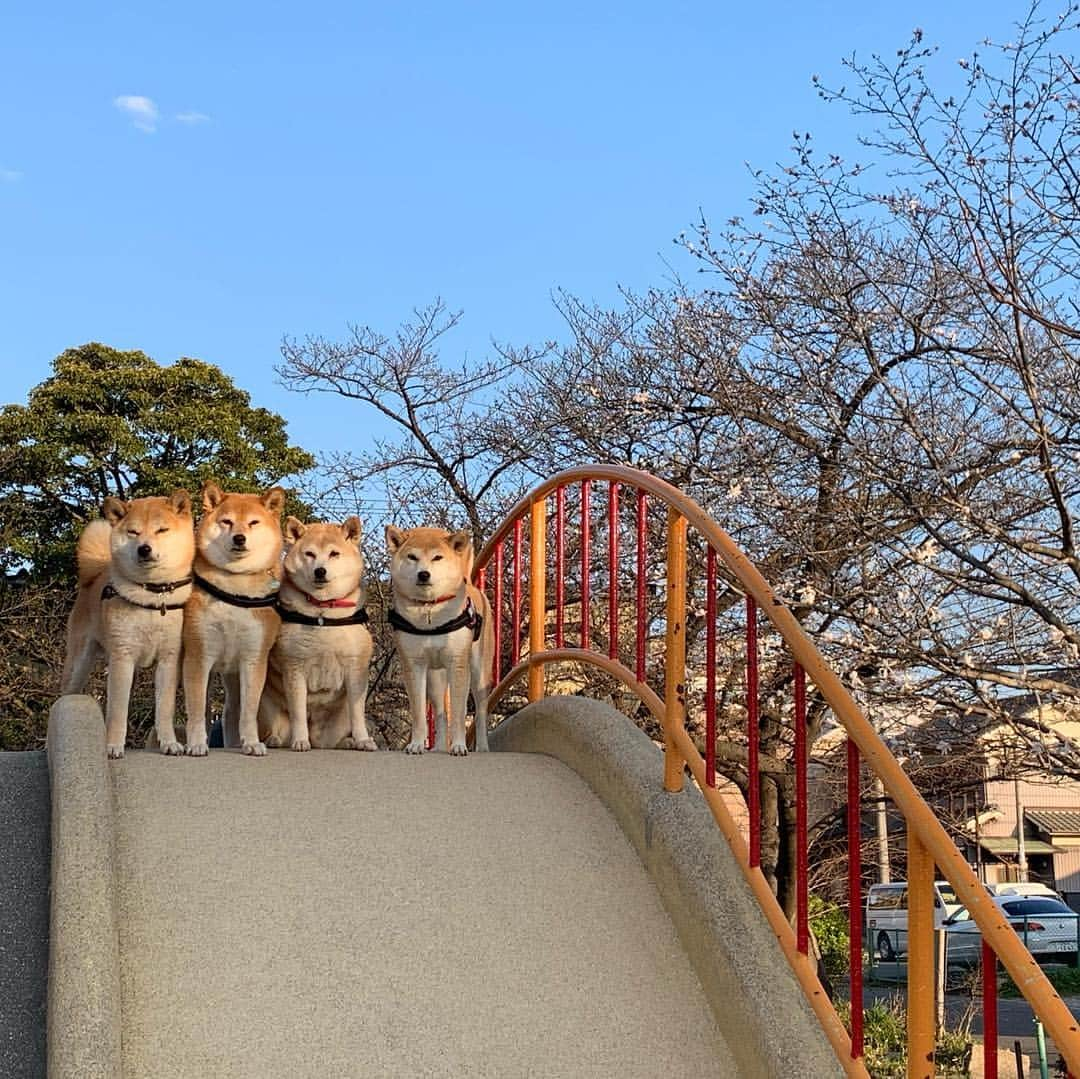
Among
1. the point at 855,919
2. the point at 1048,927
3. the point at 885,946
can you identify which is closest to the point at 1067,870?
the point at 1048,927

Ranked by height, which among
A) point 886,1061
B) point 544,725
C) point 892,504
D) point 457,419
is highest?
point 457,419

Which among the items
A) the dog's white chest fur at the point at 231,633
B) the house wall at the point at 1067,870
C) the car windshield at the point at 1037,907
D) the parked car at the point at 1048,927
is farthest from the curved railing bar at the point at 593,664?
the house wall at the point at 1067,870

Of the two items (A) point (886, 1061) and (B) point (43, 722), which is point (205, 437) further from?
(A) point (886, 1061)

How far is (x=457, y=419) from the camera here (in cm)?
1608

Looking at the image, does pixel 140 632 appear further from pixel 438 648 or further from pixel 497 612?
pixel 497 612

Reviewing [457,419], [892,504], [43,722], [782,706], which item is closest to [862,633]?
[892,504]

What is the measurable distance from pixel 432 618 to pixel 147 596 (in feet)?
4.06

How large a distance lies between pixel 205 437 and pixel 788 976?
773 inches

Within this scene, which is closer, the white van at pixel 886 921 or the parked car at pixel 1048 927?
the white van at pixel 886 921

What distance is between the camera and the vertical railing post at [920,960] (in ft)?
9.37

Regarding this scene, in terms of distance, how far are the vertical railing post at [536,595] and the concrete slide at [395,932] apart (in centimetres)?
150

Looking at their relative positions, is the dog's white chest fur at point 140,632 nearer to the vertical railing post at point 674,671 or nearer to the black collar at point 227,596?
the black collar at point 227,596

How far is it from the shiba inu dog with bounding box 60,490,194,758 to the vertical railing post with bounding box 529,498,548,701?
1.68 meters

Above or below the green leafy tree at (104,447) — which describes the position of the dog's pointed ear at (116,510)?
below
